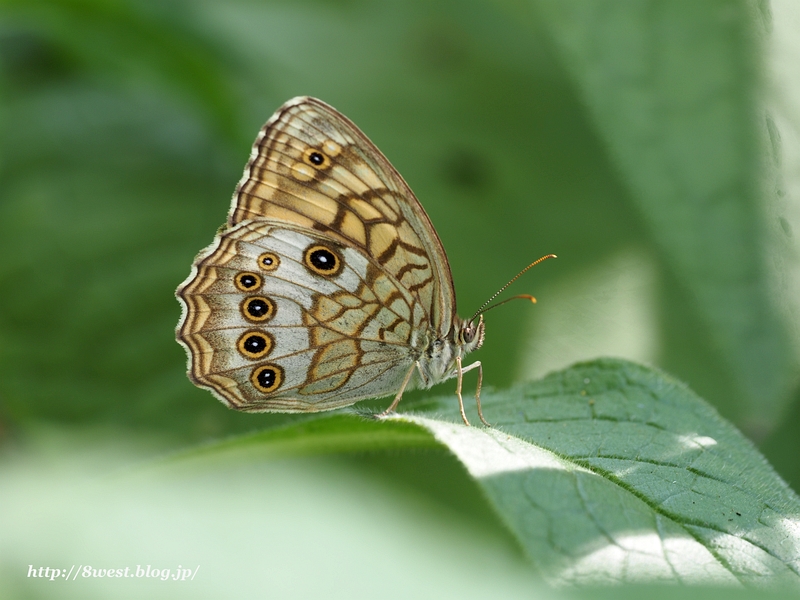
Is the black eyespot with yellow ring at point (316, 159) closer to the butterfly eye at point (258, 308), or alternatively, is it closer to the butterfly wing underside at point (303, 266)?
the butterfly wing underside at point (303, 266)

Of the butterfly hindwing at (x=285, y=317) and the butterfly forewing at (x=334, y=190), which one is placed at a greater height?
the butterfly forewing at (x=334, y=190)

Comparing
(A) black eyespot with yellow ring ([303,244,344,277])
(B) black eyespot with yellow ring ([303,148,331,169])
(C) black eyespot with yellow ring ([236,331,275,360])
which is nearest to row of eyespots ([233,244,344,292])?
(A) black eyespot with yellow ring ([303,244,344,277])

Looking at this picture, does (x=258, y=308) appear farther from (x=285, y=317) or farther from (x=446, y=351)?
(x=446, y=351)

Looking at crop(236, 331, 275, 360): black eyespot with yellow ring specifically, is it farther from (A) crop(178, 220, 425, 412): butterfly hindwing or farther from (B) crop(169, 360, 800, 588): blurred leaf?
(B) crop(169, 360, 800, 588): blurred leaf

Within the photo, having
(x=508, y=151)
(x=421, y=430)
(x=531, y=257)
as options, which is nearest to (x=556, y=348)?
(x=531, y=257)

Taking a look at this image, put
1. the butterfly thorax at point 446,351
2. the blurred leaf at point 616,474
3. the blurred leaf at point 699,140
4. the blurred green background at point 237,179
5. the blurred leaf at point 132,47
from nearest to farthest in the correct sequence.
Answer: the blurred leaf at point 616,474 → the blurred leaf at point 699,140 → the butterfly thorax at point 446,351 → the blurred green background at point 237,179 → the blurred leaf at point 132,47

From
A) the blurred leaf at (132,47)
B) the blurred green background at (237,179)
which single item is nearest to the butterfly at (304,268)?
the blurred green background at (237,179)
